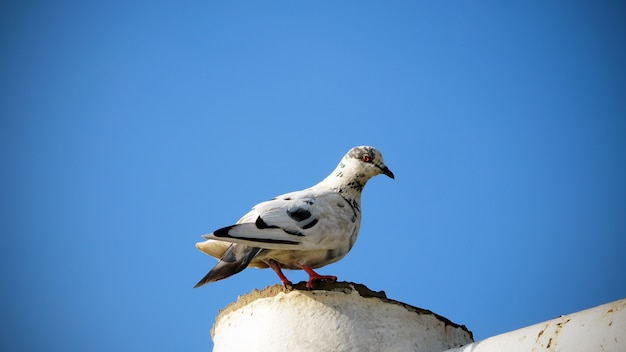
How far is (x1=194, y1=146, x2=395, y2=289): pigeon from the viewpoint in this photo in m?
7.38

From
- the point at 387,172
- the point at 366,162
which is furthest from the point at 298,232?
Result: the point at 387,172

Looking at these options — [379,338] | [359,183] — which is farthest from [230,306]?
[359,183]

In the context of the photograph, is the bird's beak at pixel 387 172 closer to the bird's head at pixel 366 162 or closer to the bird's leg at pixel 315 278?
the bird's head at pixel 366 162

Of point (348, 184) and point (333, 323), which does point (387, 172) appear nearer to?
point (348, 184)

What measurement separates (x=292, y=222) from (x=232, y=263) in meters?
0.73

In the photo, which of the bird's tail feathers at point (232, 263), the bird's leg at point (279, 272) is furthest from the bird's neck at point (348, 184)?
the bird's tail feathers at point (232, 263)

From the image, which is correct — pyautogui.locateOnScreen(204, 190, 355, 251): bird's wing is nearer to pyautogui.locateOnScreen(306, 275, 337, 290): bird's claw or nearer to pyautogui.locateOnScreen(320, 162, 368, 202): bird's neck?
pyautogui.locateOnScreen(320, 162, 368, 202): bird's neck

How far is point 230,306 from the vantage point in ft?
24.8

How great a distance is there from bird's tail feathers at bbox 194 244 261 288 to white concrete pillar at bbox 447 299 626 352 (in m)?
2.35

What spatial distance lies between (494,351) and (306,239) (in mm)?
2293

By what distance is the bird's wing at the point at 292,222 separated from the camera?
732 cm

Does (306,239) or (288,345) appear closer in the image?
(288,345)

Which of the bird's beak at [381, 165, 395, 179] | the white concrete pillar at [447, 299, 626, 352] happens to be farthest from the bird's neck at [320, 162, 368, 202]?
the white concrete pillar at [447, 299, 626, 352]

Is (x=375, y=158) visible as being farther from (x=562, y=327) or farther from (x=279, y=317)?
(x=562, y=327)
